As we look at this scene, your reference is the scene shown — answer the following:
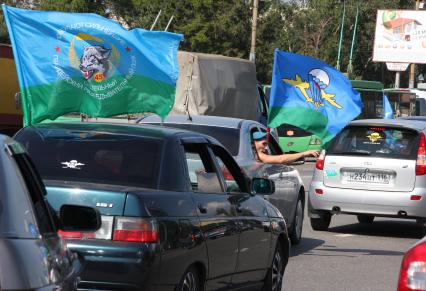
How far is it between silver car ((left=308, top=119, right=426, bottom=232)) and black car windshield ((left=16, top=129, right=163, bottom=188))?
25.2 feet

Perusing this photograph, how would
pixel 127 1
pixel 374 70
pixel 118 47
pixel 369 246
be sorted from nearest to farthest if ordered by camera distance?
pixel 118 47, pixel 369 246, pixel 127 1, pixel 374 70

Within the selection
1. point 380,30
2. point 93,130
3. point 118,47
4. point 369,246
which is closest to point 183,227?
point 93,130

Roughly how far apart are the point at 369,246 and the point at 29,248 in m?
10.6

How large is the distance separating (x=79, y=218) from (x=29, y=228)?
0.82 m

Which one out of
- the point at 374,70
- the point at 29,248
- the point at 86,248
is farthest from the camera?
the point at 374,70

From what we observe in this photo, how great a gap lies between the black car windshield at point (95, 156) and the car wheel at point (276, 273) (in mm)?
2175

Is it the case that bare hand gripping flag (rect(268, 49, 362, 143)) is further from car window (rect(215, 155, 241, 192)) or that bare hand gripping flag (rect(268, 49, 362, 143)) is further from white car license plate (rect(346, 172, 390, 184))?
car window (rect(215, 155, 241, 192))

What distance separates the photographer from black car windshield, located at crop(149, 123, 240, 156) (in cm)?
1238

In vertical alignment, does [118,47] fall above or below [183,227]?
above

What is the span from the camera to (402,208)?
1462 cm

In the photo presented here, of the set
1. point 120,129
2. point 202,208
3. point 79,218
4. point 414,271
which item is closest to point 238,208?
point 202,208

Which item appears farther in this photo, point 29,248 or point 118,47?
point 118,47

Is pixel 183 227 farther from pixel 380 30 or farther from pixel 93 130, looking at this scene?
pixel 380 30

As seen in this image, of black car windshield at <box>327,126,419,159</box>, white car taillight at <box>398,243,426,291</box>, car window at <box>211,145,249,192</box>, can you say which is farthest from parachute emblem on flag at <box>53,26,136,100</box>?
white car taillight at <box>398,243,426,291</box>
